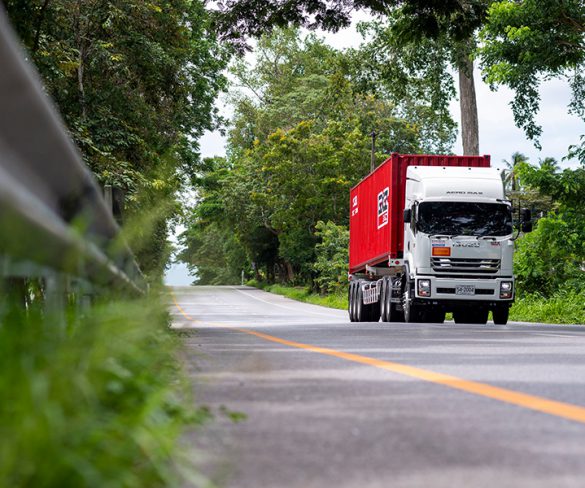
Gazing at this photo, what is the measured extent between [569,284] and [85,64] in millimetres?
14382

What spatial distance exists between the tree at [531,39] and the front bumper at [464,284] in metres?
5.89

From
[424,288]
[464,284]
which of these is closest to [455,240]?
[464,284]

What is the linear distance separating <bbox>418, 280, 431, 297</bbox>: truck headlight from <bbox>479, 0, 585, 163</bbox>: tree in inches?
251

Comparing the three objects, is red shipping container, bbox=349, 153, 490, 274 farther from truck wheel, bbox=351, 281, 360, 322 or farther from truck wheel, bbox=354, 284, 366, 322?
truck wheel, bbox=351, 281, 360, 322

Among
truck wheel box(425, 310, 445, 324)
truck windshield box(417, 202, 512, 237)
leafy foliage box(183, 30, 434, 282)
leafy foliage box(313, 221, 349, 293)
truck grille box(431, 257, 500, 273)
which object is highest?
leafy foliage box(183, 30, 434, 282)

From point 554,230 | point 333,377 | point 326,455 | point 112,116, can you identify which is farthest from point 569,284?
point 326,455

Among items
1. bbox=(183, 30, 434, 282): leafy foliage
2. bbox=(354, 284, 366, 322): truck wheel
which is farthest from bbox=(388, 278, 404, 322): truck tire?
bbox=(183, 30, 434, 282): leafy foliage

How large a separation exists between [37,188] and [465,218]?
1875 centimetres

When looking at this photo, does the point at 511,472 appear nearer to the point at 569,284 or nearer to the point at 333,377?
the point at 333,377

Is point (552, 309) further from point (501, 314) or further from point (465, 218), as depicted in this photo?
point (465, 218)

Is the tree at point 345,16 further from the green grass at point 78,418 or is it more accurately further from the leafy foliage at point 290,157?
the leafy foliage at point 290,157

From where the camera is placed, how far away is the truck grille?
22.7 meters

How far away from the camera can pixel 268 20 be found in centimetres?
1841

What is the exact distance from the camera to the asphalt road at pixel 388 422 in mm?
3125
